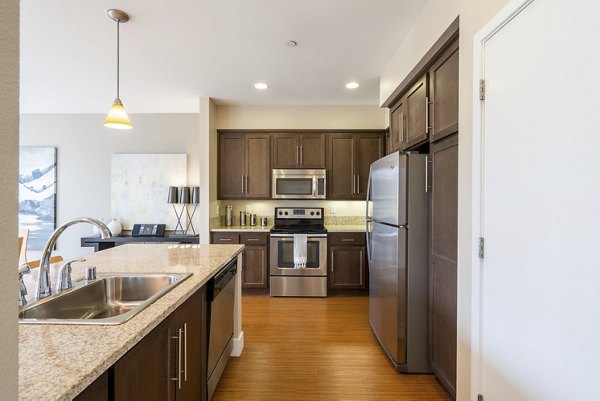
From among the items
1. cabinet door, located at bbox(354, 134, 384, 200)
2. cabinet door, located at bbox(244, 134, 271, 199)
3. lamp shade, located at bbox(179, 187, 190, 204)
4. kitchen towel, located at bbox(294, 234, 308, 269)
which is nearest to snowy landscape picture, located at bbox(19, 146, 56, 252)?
lamp shade, located at bbox(179, 187, 190, 204)

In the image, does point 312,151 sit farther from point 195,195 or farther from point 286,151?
point 195,195

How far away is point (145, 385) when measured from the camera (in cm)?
105

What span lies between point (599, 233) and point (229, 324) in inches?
82.9

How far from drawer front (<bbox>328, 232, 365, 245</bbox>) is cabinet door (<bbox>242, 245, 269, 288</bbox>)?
886 millimetres

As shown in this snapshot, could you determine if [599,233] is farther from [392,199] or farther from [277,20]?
[277,20]

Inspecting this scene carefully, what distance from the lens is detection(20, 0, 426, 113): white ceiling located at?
2191mm

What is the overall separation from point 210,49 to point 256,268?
2.63 m

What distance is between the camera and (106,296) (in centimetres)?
158

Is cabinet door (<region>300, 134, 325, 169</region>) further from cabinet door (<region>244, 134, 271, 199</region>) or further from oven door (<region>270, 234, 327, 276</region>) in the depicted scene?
oven door (<region>270, 234, 327, 276</region>)

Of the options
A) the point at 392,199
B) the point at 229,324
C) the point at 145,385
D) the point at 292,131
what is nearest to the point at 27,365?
the point at 145,385

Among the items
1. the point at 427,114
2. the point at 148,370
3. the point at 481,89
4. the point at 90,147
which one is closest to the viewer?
the point at 148,370

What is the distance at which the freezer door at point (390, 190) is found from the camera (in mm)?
2172

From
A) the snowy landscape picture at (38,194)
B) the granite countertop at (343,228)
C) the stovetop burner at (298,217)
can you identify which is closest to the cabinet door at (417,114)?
the granite countertop at (343,228)

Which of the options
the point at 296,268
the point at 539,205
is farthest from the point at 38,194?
the point at 539,205
